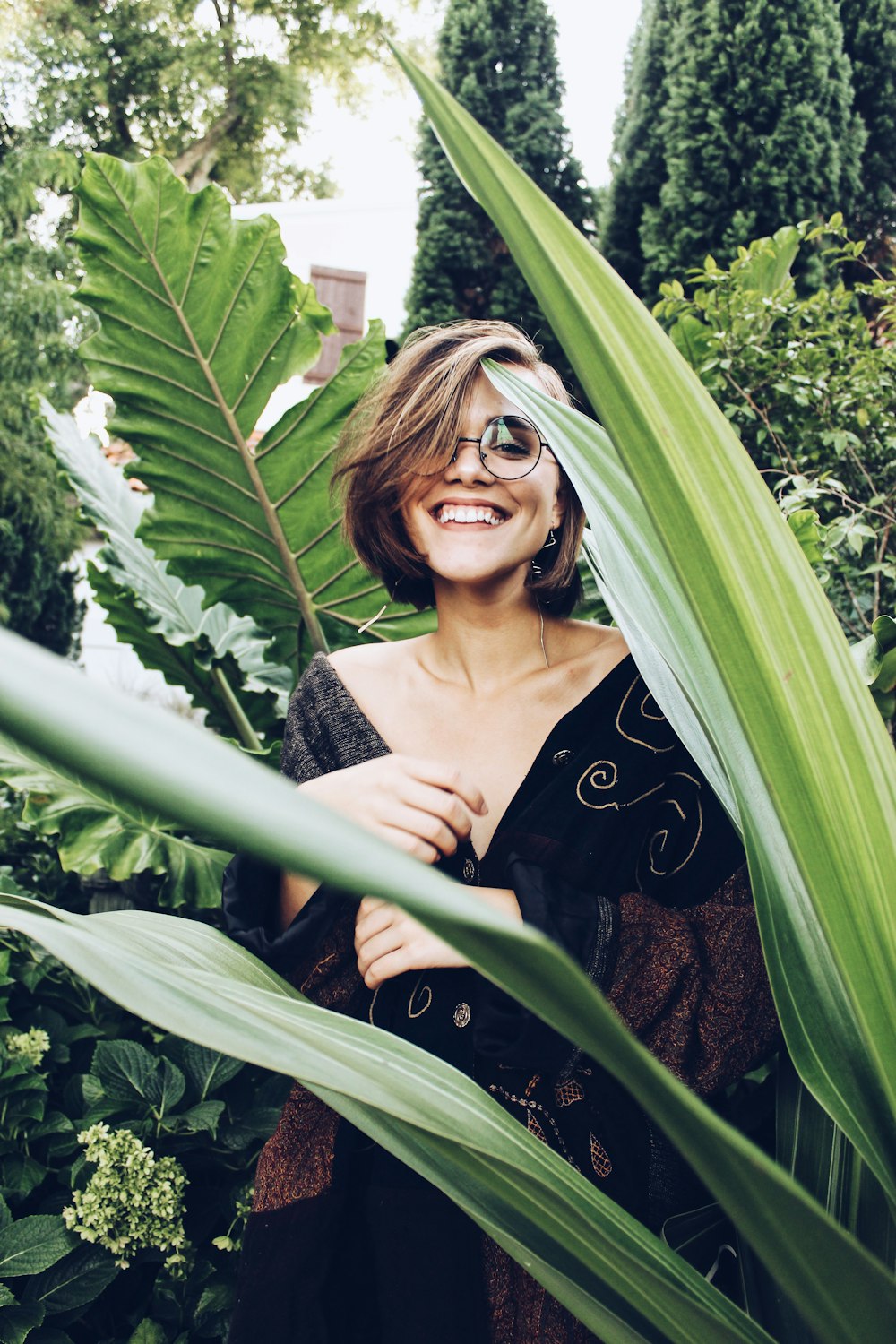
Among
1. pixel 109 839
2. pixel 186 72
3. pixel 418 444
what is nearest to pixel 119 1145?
pixel 109 839

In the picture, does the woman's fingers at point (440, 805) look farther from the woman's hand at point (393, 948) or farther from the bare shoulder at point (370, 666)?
the bare shoulder at point (370, 666)

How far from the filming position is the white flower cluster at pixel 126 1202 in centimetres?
136

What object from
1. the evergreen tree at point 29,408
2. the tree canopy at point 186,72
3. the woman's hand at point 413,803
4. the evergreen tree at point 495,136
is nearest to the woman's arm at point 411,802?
the woman's hand at point 413,803

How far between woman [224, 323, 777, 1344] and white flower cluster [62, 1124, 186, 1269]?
0.45 m

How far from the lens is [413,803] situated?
919 millimetres

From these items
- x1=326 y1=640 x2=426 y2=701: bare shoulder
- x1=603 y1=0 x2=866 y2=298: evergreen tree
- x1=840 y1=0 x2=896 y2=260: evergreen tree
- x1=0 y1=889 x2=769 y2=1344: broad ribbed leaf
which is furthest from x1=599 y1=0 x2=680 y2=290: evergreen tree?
x1=0 y1=889 x2=769 y2=1344: broad ribbed leaf

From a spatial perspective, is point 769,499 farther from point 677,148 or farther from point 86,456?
point 677,148

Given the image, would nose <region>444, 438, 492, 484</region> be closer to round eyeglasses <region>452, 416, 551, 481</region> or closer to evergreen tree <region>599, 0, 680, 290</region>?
round eyeglasses <region>452, 416, 551, 481</region>

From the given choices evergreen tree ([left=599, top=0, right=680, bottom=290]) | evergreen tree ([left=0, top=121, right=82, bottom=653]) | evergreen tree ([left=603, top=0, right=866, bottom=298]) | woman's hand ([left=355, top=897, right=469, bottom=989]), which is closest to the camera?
woman's hand ([left=355, top=897, right=469, bottom=989])

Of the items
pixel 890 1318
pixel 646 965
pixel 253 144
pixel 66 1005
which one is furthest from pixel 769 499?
pixel 253 144

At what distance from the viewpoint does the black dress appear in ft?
3.02

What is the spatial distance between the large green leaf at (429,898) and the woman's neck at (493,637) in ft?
2.62

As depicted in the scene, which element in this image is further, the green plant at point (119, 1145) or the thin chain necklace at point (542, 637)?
the green plant at point (119, 1145)

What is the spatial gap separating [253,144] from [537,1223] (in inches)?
682
